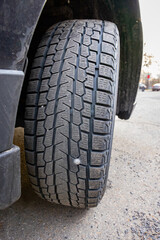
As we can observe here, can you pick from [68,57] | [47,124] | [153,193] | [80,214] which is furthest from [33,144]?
[153,193]

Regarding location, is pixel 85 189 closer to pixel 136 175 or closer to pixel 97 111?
pixel 97 111

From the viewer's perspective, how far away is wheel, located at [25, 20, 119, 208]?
2.63 ft

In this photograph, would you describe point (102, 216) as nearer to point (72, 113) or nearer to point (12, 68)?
point (72, 113)

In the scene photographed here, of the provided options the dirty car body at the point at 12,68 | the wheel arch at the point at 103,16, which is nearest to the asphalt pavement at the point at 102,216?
the dirty car body at the point at 12,68

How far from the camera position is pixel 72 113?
80cm

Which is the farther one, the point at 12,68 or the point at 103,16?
the point at 103,16

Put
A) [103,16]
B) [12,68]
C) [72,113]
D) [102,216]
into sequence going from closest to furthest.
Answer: [12,68] < [72,113] < [102,216] < [103,16]

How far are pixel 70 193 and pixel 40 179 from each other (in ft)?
0.50

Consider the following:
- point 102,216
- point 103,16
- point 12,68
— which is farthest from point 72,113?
point 103,16

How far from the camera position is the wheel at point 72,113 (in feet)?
2.63

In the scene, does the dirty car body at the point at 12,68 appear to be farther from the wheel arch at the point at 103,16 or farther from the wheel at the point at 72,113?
the wheel at the point at 72,113

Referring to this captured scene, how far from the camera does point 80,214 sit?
1.07 metres

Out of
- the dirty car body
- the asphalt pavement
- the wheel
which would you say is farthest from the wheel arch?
the asphalt pavement

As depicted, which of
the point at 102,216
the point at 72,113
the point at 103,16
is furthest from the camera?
the point at 103,16
